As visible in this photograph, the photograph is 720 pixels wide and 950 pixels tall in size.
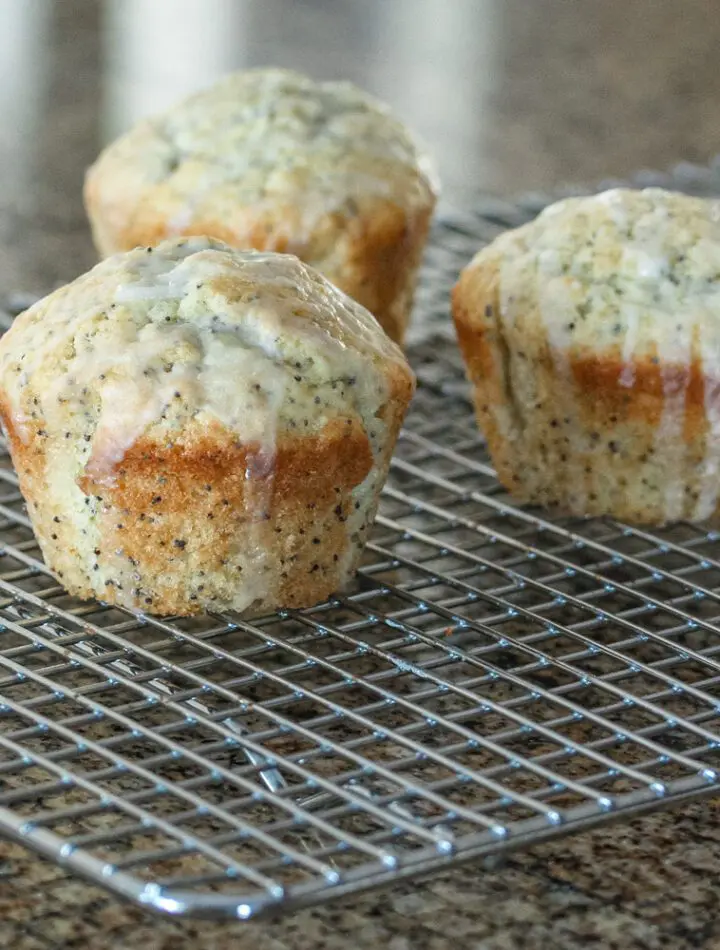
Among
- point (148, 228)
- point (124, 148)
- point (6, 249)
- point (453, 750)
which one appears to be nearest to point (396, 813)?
point (453, 750)

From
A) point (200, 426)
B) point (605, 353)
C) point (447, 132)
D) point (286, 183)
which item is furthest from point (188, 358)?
point (447, 132)

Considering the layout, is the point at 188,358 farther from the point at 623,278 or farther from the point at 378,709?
the point at 623,278

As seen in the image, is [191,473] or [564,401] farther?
[564,401]

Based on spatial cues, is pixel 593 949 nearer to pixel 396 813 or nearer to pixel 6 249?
pixel 396 813

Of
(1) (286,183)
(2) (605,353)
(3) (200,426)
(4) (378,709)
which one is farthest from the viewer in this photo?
(1) (286,183)

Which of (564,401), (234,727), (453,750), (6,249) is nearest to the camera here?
(453,750)

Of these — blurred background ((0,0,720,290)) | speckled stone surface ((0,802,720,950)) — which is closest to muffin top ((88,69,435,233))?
blurred background ((0,0,720,290))

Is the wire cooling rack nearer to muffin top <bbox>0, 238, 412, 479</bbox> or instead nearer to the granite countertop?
the granite countertop

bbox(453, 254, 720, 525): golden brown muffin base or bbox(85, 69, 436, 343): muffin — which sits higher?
bbox(85, 69, 436, 343): muffin
